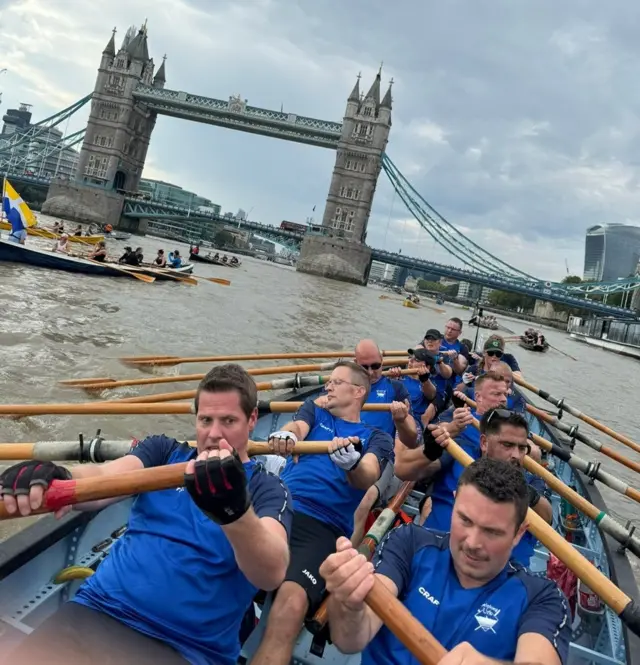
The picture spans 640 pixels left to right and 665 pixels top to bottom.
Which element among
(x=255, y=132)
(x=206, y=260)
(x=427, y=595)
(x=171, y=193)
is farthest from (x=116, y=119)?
(x=427, y=595)

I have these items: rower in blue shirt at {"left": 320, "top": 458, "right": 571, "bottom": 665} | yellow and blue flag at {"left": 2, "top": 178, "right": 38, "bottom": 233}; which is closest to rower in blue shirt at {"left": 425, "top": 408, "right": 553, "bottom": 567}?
rower in blue shirt at {"left": 320, "top": 458, "right": 571, "bottom": 665}

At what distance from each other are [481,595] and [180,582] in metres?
1.22

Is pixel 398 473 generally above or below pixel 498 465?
below

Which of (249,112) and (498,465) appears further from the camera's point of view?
(249,112)

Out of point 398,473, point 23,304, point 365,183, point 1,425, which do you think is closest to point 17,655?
point 398,473

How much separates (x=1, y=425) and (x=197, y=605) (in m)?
4.77

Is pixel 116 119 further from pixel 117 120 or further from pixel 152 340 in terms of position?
pixel 152 340

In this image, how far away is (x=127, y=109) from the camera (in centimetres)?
8269

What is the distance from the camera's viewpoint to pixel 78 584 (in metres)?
2.80

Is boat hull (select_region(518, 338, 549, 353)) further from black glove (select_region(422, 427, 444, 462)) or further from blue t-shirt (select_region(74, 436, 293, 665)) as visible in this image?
blue t-shirt (select_region(74, 436, 293, 665))

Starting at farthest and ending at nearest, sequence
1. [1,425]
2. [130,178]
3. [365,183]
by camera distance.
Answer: [130,178]
[365,183]
[1,425]

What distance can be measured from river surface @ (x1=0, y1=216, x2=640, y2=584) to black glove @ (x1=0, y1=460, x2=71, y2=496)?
8.19 ft

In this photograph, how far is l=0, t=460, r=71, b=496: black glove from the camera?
190cm

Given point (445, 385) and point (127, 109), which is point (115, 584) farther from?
point (127, 109)
